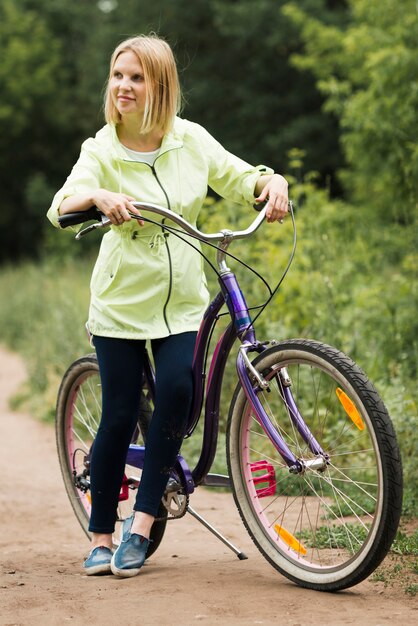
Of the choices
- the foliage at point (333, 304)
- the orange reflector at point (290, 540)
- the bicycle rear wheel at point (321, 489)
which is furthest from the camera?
the foliage at point (333, 304)

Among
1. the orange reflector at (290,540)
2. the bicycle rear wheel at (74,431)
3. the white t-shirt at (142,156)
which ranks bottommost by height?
the orange reflector at (290,540)

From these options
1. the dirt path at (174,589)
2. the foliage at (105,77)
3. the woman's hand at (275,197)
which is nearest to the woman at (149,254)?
the woman's hand at (275,197)

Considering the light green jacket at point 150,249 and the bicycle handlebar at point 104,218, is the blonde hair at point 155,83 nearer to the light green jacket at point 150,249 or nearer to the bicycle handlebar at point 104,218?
the light green jacket at point 150,249

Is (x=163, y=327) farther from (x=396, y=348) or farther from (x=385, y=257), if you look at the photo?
(x=385, y=257)

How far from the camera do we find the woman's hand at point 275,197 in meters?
3.67

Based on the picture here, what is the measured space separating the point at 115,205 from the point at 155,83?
1.86 feet

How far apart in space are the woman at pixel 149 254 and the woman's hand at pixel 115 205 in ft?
0.68

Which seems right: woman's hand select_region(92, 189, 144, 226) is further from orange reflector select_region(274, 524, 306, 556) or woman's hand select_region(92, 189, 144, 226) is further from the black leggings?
orange reflector select_region(274, 524, 306, 556)

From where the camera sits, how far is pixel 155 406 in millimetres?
3822

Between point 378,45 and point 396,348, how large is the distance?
8.86m

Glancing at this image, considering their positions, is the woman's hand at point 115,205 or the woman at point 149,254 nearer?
the woman's hand at point 115,205

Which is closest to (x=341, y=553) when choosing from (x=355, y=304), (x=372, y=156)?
(x=355, y=304)

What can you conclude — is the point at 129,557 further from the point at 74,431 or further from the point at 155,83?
the point at 155,83

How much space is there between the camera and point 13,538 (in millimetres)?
4945
